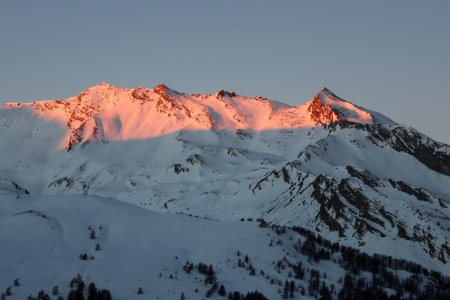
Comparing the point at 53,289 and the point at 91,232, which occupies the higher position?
the point at 91,232

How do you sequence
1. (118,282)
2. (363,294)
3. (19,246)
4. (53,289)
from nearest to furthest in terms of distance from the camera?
(53,289) < (118,282) < (19,246) < (363,294)

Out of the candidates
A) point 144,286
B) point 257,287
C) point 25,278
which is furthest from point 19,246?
point 257,287

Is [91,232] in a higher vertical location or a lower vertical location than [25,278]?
higher

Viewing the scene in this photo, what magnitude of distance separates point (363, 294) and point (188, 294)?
5293 centimetres

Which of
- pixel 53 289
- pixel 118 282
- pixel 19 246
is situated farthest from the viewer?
pixel 19 246

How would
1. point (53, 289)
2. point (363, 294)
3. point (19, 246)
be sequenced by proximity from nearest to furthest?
1. point (53, 289)
2. point (19, 246)
3. point (363, 294)

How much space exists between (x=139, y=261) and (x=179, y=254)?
14848 mm

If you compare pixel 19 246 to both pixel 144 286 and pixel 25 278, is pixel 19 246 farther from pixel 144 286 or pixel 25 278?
pixel 144 286

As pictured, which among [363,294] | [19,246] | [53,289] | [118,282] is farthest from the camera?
[363,294]

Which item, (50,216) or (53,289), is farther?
(50,216)

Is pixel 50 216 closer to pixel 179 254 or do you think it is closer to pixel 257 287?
pixel 179 254

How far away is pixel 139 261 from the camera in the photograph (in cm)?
17938

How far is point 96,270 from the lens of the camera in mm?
166125

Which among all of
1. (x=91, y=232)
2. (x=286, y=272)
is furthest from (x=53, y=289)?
(x=286, y=272)
